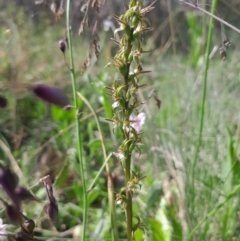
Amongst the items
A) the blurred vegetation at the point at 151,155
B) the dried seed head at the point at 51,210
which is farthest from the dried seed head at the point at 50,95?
the dried seed head at the point at 51,210

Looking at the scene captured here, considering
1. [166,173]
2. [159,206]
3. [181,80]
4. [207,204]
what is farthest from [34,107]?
[207,204]

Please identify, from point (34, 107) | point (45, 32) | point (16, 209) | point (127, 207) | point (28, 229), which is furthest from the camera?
point (45, 32)

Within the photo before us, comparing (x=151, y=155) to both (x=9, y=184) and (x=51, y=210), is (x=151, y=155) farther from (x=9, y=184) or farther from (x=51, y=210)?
(x=9, y=184)

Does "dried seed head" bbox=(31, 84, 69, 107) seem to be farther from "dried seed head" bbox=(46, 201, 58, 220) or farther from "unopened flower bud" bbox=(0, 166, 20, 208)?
"dried seed head" bbox=(46, 201, 58, 220)

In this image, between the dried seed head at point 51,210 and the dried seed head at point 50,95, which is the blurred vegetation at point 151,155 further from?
the dried seed head at point 51,210

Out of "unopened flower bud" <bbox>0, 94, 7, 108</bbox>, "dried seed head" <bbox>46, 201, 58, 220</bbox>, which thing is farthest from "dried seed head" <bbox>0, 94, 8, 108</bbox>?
"dried seed head" <bbox>46, 201, 58, 220</bbox>

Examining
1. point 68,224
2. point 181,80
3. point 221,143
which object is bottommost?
point 68,224

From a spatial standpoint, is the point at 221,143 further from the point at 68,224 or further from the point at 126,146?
the point at 126,146

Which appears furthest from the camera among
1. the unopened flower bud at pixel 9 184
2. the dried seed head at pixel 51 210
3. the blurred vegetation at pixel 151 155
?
the blurred vegetation at pixel 151 155

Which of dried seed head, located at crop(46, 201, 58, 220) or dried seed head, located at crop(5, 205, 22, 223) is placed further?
dried seed head, located at crop(46, 201, 58, 220)
